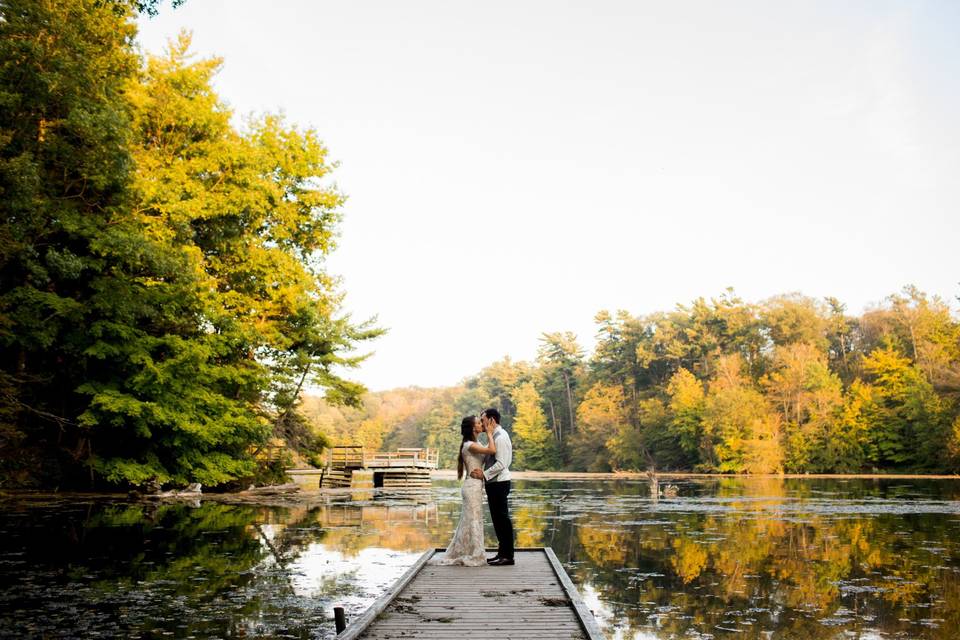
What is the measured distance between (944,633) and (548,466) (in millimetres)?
91162

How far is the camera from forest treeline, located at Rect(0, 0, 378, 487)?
1986 cm

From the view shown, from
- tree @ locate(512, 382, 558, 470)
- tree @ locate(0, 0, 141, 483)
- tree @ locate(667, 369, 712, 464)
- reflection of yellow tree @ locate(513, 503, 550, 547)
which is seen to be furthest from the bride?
tree @ locate(512, 382, 558, 470)

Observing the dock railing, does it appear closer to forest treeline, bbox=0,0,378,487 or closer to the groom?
forest treeline, bbox=0,0,378,487

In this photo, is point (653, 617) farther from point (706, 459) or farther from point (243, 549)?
point (706, 459)

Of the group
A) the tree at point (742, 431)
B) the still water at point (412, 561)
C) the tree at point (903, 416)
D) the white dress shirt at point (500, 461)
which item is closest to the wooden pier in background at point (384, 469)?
the still water at point (412, 561)

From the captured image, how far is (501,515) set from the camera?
33.9 feet

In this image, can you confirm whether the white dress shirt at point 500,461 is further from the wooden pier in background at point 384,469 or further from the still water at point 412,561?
the wooden pier in background at point 384,469

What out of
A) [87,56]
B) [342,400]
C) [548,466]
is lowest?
[548,466]

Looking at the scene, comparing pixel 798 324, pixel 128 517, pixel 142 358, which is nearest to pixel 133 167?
pixel 142 358

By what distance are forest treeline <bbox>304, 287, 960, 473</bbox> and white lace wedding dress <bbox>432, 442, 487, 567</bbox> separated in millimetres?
49972

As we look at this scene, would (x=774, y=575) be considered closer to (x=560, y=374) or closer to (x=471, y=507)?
(x=471, y=507)

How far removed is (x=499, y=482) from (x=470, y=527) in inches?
29.1

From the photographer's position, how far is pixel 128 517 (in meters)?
19.3

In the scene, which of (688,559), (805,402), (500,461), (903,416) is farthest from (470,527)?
(805,402)
